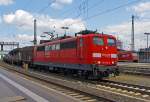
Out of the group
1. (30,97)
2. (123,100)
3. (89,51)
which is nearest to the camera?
(123,100)

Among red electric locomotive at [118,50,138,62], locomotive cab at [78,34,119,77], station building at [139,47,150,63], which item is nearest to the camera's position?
locomotive cab at [78,34,119,77]

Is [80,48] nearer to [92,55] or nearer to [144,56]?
[92,55]

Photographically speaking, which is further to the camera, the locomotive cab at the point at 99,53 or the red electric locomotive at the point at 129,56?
the red electric locomotive at the point at 129,56

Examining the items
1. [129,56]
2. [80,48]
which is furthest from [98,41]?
[129,56]

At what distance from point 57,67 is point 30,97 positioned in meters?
18.6

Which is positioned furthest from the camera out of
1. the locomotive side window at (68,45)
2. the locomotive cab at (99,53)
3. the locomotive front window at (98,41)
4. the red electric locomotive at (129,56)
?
the red electric locomotive at (129,56)

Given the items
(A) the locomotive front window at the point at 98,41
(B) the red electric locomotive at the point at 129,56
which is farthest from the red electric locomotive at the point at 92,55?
(B) the red electric locomotive at the point at 129,56

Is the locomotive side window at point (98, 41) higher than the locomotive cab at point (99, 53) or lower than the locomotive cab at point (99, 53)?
higher

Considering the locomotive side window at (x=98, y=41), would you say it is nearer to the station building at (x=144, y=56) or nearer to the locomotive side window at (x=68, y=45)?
the locomotive side window at (x=68, y=45)

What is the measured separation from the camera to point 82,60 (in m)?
27.2

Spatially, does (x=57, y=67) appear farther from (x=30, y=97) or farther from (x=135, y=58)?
(x=135, y=58)

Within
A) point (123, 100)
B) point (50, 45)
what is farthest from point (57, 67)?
point (123, 100)

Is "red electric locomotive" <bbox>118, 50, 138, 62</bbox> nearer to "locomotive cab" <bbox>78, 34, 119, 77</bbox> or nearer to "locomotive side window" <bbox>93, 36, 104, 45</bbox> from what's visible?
"locomotive cab" <bbox>78, 34, 119, 77</bbox>

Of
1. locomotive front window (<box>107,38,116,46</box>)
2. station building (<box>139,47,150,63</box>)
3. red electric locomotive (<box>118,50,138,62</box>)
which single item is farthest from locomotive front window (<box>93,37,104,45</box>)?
red electric locomotive (<box>118,50,138,62</box>)
